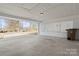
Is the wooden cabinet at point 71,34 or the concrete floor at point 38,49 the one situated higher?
the wooden cabinet at point 71,34

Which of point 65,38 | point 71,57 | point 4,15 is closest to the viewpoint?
point 71,57

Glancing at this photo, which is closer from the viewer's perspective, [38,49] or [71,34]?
[38,49]

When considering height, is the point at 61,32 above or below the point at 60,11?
below

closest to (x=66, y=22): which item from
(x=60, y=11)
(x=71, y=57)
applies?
(x=60, y=11)

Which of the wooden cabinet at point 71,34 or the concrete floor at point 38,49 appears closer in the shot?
the concrete floor at point 38,49

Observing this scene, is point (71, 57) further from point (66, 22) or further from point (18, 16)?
point (18, 16)

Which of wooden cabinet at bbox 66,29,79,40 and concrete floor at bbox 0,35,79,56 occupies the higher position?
wooden cabinet at bbox 66,29,79,40

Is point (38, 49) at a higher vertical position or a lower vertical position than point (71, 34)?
lower

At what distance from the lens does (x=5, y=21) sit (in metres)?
3.44

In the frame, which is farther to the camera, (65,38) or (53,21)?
(65,38)

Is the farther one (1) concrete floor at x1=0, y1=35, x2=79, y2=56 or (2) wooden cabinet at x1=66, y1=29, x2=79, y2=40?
(2) wooden cabinet at x1=66, y1=29, x2=79, y2=40

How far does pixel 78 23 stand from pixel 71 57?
7.06ft

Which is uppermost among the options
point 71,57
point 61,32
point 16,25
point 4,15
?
point 4,15

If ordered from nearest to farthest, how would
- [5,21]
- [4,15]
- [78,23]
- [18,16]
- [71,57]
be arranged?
1. [71,57]
2. [5,21]
3. [4,15]
4. [78,23]
5. [18,16]
